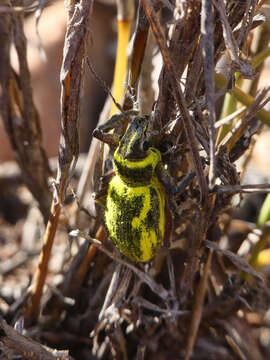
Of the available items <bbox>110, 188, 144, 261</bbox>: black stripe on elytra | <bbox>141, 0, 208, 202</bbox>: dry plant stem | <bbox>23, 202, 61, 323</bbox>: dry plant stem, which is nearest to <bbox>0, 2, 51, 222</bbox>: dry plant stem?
<bbox>23, 202, 61, 323</bbox>: dry plant stem

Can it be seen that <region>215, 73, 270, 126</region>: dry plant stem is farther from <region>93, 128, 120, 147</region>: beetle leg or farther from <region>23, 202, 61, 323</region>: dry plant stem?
<region>23, 202, 61, 323</region>: dry plant stem

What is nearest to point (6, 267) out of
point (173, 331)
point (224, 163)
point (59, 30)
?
point (173, 331)

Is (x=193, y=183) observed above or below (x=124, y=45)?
below

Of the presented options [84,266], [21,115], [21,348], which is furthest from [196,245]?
[21,115]

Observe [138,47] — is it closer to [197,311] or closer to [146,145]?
[146,145]

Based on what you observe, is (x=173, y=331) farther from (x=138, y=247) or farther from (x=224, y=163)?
(x=224, y=163)

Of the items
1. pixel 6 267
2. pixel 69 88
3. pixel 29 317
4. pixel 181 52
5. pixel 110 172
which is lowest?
pixel 6 267
